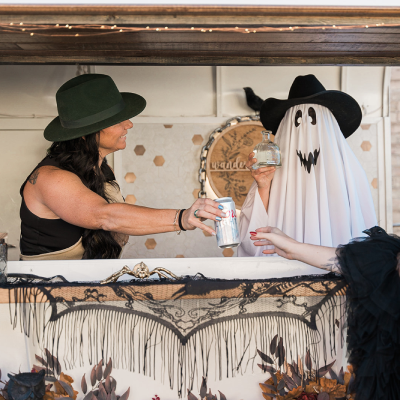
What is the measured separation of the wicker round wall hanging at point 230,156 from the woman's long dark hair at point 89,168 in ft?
5.95

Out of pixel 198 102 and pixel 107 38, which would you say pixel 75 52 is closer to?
pixel 107 38

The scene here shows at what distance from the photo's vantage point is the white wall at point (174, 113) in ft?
12.7

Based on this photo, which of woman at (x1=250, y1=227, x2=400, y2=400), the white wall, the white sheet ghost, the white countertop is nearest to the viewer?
woman at (x1=250, y1=227, x2=400, y2=400)

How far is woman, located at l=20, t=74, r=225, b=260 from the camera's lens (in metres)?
1.79

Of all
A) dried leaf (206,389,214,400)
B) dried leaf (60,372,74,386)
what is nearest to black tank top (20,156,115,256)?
dried leaf (60,372,74,386)

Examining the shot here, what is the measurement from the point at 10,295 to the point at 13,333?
13cm

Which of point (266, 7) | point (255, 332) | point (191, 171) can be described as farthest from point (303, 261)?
point (191, 171)

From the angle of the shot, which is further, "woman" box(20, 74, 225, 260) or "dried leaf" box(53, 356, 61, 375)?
"woman" box(20, 74, 225, 260)

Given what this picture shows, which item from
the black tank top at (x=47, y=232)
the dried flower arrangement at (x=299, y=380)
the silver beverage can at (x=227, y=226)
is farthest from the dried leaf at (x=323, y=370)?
the black tank top at (x=47, y=232)

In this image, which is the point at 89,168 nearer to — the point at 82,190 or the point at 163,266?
the point at 82,190

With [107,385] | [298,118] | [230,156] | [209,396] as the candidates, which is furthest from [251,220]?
[230,156]

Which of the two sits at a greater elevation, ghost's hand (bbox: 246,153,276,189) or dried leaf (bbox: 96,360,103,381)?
ghost's hand (bbox: 246,153,276,189)

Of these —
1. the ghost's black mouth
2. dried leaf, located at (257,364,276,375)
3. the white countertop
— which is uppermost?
the ghost's black mouth

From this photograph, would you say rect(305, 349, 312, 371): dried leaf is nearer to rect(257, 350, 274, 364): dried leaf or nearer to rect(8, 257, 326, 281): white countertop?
rect(257, 350, 274, 364): dried leaf
